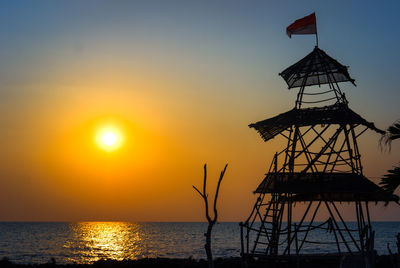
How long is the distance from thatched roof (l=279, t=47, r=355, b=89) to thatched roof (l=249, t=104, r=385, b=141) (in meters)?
2.08

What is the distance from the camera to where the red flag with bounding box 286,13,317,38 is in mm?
27953

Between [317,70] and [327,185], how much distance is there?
6647 mm

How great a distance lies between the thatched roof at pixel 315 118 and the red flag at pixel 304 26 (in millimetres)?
4603

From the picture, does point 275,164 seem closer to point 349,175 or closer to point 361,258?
point 349,175

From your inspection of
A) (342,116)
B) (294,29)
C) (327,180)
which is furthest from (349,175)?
(294,29)

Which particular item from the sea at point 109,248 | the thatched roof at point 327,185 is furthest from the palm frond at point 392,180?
the sea at point 109,248

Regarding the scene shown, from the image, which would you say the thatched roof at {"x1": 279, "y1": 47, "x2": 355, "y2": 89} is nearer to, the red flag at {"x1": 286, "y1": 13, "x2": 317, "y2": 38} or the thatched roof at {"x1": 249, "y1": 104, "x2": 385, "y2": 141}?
the red flag at {"x1": 286, "y1": 13, "x2": 317, "y2": 38}

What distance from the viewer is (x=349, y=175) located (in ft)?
83.7

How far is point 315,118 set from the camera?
2609 cm

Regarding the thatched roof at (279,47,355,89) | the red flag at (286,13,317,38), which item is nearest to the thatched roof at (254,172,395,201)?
the thatched roof at (279,47,355,89)

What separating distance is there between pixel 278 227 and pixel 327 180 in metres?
4.00

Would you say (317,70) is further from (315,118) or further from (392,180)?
(392,180)

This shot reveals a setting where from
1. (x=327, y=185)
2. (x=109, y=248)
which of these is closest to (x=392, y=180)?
(x=327, y=185)

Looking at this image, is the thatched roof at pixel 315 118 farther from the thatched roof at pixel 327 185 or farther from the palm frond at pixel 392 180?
the palm frond at pixel 392 180
